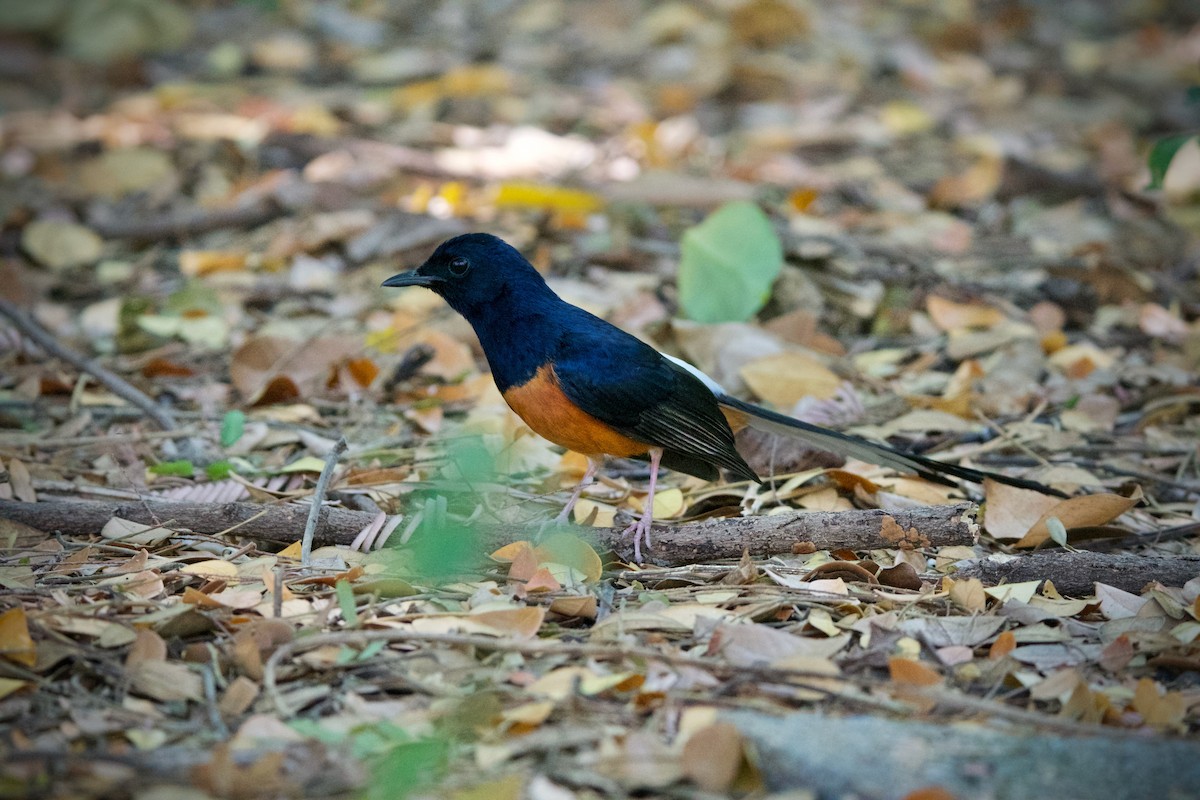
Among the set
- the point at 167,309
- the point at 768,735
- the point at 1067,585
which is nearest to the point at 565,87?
the point at 167,309

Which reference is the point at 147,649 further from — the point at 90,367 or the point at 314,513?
the point at 90,367

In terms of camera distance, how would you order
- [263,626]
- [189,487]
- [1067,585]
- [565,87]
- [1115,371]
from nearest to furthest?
[263,626], [1067,585], [189,487], [1115,371], [565,87]

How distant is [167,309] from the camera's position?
5.58 m

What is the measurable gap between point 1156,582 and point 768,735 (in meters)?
1.43

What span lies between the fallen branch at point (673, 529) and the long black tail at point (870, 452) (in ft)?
0.64

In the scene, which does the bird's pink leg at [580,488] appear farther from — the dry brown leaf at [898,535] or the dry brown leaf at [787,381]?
the dry brown leaf at [898,535]

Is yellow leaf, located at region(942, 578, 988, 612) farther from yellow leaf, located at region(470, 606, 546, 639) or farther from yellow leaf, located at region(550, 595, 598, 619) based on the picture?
yellow leaf, located at region(470, 606, 546, 639)

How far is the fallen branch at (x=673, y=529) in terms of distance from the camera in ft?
11.6

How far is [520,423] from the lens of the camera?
15.0 ft

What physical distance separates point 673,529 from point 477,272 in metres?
1.13

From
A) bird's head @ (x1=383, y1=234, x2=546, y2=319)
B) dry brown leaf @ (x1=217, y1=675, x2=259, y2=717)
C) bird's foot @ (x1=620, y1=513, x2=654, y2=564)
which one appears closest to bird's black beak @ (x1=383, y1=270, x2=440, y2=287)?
bird's head @ (x1=383, y1=234, x2=546, y2=319)

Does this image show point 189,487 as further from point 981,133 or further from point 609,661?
point 981,133

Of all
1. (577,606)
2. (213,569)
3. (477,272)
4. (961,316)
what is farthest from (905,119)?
(213,569)

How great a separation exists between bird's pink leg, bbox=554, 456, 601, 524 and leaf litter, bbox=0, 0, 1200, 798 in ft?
0.34
